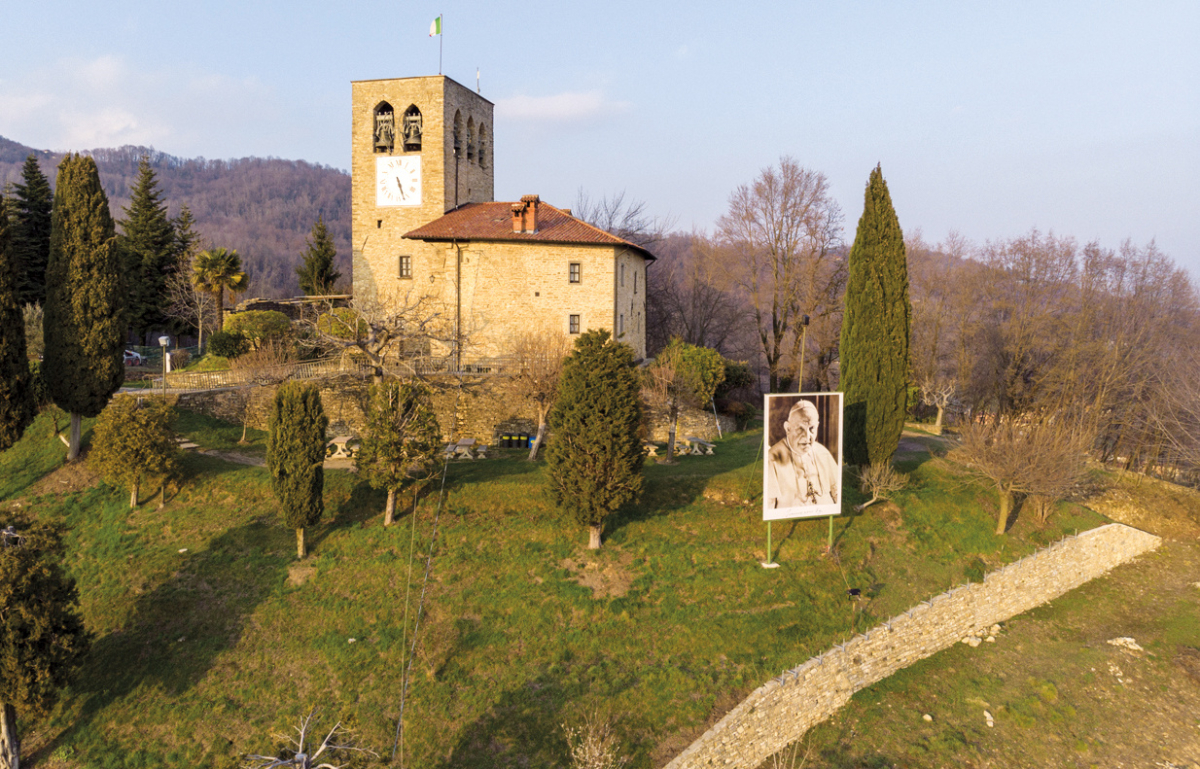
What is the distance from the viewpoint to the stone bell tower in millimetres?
30828

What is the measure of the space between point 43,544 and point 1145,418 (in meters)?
40.3

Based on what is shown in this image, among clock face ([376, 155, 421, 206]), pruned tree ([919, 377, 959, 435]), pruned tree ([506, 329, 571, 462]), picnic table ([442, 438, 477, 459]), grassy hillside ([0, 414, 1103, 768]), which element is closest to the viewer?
grassy hillside ([0, 414, 1103, 768])

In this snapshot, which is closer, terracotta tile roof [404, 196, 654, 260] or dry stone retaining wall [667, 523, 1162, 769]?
dry stone retaining wall [667, 523, 1162, 769]

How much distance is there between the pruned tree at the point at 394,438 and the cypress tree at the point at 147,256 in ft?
88.1

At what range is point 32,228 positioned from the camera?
3372cm

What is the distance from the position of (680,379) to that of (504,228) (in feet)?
34.6

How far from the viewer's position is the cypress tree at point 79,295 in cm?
1856

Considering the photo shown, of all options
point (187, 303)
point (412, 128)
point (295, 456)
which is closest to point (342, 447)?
point (295, 456)

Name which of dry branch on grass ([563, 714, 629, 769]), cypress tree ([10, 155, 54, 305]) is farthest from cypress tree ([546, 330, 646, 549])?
cypress tree ([10, 155, 54, 305])

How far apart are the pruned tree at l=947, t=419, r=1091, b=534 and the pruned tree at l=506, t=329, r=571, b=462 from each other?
44.4 feet

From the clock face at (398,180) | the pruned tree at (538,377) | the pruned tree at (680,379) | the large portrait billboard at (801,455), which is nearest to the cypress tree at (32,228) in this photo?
the clock face at (398,180)

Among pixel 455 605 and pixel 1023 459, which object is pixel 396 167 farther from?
pixel 1023 459

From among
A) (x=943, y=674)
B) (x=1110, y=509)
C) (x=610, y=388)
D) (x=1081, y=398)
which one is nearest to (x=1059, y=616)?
(x=943, y=674)

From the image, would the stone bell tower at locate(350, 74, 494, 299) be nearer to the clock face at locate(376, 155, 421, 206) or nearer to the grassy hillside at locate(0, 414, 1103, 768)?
the clock face at locate(376, 155, 421, 206)
